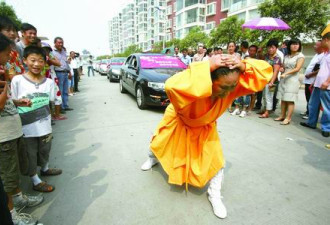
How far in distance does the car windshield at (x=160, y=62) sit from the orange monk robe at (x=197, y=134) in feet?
14.4

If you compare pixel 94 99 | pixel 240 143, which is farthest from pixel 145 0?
pixel 240 143

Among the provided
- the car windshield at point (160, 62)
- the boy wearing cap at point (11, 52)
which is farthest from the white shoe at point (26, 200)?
the car windshield at point (160, 62)

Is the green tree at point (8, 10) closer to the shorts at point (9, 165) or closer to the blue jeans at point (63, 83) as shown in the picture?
the blue jeans at point (63, 83)

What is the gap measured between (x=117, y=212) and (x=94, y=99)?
21.0ft

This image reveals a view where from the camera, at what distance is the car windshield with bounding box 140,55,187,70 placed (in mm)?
6570

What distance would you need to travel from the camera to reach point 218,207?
2.11 meters

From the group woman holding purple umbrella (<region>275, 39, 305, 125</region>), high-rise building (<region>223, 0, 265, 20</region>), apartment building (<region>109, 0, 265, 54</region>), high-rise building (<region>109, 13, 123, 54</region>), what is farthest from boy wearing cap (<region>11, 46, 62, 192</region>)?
high-rise building (<region>109, 13, 123, 54</region>)

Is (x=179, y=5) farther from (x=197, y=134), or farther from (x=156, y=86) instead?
(x=197, y=134)

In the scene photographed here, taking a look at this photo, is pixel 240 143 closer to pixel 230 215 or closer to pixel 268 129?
pixel 268 129

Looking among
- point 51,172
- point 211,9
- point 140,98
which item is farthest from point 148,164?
point 211,9

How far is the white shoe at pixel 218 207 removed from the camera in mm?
2057

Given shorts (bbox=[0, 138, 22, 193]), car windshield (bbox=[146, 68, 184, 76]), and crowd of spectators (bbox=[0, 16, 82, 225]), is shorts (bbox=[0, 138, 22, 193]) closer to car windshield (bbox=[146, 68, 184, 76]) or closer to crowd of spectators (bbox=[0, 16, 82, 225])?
crowd of spectators (bbox=[0, 16, 82, 225])

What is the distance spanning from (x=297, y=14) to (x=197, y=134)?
550 inches

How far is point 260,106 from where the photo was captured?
21.9 feet
